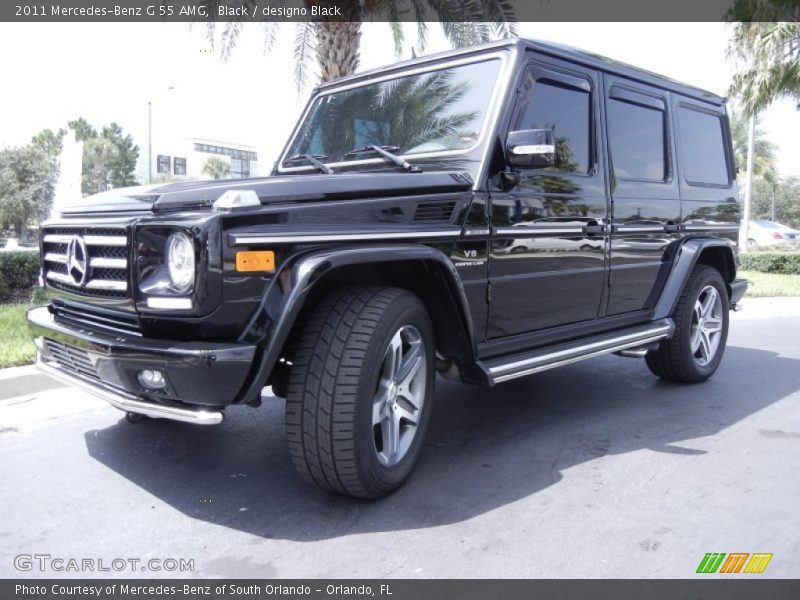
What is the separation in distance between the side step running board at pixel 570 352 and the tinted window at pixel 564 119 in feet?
3.45

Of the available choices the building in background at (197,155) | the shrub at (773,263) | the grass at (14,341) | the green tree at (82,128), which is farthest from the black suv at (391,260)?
the green tree at (82,128)

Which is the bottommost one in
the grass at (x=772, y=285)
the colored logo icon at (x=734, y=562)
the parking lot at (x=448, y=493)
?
the colored logo icon at (x=734, y=562)

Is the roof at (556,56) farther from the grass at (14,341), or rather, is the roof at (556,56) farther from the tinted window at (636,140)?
the grass at (14,341)

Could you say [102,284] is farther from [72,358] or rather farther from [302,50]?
[302,50]

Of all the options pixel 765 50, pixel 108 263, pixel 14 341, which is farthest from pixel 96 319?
pixel 765 50

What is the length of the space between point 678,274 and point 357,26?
6.54m

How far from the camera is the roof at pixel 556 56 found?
3754 mm

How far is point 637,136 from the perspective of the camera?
185 inches

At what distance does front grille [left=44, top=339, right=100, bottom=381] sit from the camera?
9.59 feet

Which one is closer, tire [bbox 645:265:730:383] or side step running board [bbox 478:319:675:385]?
side step running board [bbox 478:319:675:385]

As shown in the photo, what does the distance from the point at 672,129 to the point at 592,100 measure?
1.19 meters

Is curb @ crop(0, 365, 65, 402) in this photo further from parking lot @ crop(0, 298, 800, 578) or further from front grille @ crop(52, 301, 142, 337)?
front grille @ crop(52, 301, 142, 337)

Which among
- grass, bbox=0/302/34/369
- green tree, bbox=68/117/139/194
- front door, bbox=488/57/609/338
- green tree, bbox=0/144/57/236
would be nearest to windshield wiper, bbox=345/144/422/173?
front door, bbox=488/57/609/338

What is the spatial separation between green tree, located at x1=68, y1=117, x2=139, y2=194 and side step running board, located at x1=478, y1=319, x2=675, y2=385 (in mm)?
43772
